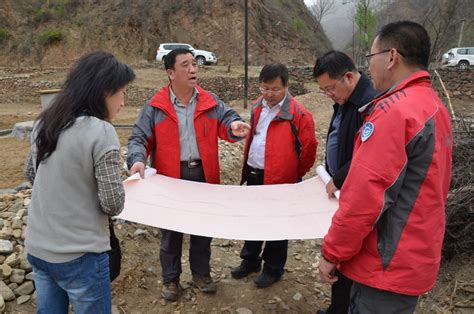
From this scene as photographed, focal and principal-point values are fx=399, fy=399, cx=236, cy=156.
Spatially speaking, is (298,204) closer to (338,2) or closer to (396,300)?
(396,300)

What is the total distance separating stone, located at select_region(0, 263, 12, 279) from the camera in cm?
263

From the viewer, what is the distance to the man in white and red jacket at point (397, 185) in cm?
138

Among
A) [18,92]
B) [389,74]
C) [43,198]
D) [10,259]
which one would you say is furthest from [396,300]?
[18,92]

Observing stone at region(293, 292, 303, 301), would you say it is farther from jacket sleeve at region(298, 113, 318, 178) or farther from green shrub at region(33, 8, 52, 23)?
green shrub at region(33, 8, 52, 23)

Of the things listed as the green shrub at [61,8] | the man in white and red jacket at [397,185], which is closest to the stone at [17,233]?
the man in white and red jacket at [397,185]

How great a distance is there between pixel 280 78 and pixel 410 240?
160 cm

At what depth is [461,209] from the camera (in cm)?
313

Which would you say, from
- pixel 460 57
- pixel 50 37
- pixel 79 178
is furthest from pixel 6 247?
pixel 50 37

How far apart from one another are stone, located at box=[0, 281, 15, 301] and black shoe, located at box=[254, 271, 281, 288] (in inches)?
66.9

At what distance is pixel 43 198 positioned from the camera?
1.61 meters

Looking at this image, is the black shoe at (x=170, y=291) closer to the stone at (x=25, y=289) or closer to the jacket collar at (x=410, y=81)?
the stone at (x=25, y=289)

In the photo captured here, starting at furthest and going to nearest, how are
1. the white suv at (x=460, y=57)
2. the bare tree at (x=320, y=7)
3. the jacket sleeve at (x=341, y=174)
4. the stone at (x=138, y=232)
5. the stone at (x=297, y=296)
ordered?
the bare tree at (x=320, y=7), the white suv at (x=460, y=57), the stone at (x=138, y=232), the stone at (x=297, y=296), the jacket sleeve at (x=341, y=174)

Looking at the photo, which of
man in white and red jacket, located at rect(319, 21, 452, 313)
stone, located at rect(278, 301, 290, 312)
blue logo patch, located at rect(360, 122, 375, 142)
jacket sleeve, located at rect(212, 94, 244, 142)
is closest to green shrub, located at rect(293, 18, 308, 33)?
jacket sleeve, located at rect(212, 94, 244, 142)

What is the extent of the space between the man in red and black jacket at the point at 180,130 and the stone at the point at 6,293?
0.99 metres
